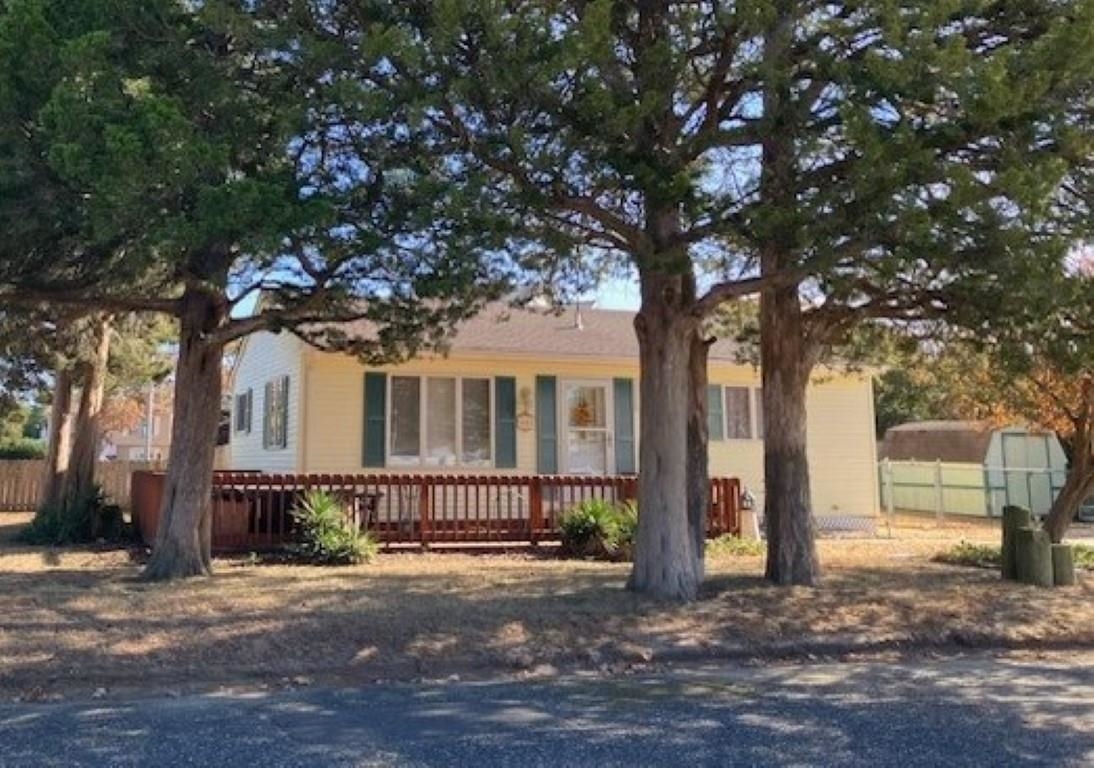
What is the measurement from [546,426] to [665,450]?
8.96m

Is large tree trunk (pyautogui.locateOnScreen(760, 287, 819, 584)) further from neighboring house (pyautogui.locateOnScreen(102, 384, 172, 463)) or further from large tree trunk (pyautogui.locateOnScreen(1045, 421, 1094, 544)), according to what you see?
neighboring house (pyautogui.locateOnScreen(102, 384, 172, 463))

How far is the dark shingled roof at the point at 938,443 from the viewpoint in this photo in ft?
111

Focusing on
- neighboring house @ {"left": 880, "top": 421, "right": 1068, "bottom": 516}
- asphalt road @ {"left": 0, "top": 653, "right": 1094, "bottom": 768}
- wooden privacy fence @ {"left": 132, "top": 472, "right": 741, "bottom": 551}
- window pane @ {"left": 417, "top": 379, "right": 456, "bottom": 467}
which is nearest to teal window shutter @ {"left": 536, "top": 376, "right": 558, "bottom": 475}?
window pane @ {"left": 417, "top": 379, "right": 456, "bottom": 467}

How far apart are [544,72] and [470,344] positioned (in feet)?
35.5

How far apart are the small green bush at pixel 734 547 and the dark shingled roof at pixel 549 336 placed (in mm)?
3507

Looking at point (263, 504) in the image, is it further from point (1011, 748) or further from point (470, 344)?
point (1011, 748)

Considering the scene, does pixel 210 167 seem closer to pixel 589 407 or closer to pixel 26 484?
pixel 589 407

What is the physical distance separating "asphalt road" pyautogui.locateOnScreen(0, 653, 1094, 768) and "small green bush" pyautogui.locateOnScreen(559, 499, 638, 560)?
7.58 m

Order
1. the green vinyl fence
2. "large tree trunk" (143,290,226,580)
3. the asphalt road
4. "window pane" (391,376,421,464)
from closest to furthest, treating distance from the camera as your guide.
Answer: the asphalt road → "large tree trunk" (143,290,226,580) → "window pane" (391,376,421,464) → the green vinyl fence

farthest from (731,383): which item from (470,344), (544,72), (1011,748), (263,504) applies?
(1011,748)

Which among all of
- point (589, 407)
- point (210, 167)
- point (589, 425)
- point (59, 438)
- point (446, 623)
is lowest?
point (446, 623)

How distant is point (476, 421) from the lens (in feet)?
61.5

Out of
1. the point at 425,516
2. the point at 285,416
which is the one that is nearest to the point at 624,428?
the point at 425,516

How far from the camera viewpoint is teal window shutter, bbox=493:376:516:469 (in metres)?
18.6
